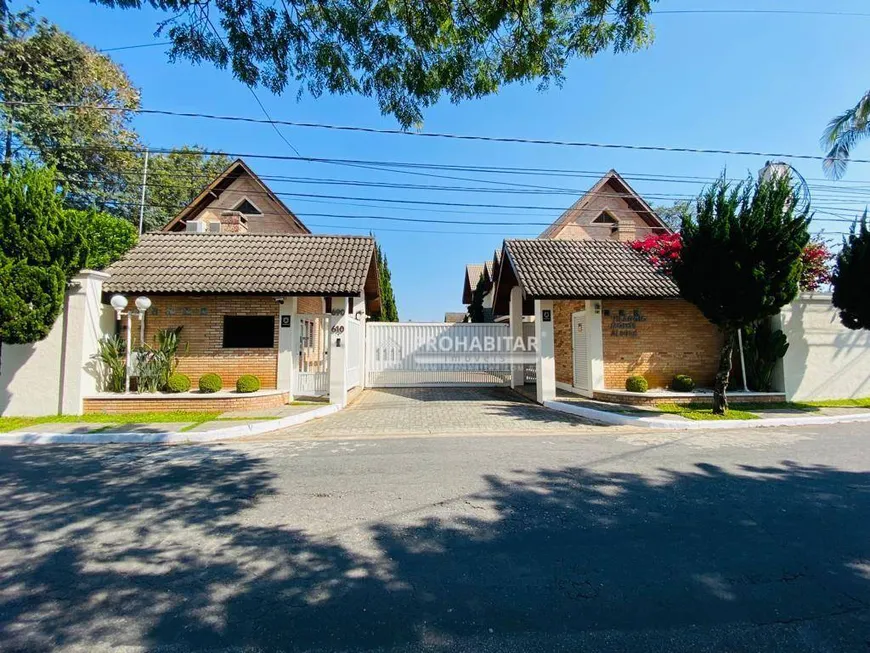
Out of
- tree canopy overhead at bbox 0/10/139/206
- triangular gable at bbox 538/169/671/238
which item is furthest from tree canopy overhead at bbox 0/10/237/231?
triangular gable at bbox 538/169/671/238

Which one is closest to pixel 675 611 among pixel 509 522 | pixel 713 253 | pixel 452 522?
pixel 509 522

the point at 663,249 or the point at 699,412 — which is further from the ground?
the point at 663,249

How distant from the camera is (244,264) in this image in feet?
38.5

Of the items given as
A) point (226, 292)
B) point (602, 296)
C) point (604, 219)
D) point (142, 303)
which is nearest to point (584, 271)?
point (602, 296)

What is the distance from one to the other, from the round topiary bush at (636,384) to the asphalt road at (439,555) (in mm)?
5018

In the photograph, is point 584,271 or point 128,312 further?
point 584,271

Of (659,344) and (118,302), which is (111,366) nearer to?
(118,302)

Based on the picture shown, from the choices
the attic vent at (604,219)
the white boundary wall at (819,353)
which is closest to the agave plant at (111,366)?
the white boundary wall at (819,353)

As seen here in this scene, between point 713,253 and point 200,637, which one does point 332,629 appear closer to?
point 200,637

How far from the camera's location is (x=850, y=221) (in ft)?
34.6

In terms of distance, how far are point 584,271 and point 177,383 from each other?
1145cm

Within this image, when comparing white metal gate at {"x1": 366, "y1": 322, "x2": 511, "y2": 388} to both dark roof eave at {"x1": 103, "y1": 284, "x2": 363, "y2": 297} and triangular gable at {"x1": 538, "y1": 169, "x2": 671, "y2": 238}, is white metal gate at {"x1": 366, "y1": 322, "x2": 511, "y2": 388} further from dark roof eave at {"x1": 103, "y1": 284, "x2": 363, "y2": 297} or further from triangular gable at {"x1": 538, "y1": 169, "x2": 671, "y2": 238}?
triangular gable at {"x1": 538, "y1": 169, "x2": 671, "y2": 238}

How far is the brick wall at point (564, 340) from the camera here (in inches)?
517

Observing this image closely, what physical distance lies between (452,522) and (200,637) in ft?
7.00
